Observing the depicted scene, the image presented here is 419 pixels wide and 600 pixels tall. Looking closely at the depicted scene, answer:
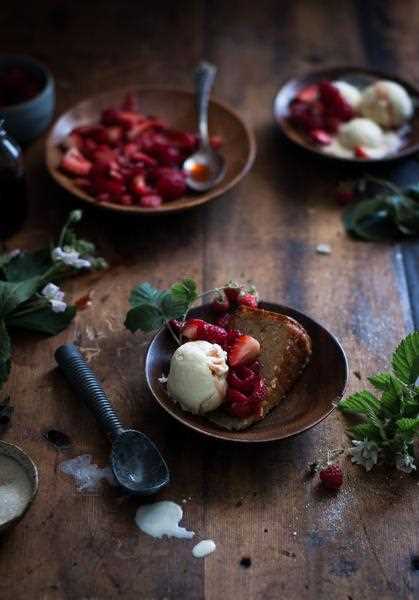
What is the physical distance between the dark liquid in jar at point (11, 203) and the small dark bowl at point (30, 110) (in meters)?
0.27

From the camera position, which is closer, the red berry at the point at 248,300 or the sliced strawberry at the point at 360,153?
the red berry at the point at 248,300

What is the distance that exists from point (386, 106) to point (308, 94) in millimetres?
237

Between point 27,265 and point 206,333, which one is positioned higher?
point 206,333

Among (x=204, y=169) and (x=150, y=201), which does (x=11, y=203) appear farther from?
(x=204, y=169)

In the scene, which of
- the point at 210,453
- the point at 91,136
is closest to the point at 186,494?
the point at 210,453

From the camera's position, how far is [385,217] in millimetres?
1916

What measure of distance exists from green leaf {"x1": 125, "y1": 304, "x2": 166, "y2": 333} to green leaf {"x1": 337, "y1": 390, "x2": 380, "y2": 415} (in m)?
0.39

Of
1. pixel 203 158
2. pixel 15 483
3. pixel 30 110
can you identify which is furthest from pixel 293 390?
pixel 30 110

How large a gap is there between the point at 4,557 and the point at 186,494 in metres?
0.32

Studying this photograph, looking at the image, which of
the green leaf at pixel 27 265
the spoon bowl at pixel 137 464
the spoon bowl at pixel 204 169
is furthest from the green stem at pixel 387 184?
the spoon bowl at pixel 137 464

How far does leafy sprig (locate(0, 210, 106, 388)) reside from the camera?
1560 mm

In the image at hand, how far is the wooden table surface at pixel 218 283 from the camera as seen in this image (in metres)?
1.25

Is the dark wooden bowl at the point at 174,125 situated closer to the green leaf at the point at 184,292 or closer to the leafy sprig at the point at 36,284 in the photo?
the leafy sprig at the point at 36,284

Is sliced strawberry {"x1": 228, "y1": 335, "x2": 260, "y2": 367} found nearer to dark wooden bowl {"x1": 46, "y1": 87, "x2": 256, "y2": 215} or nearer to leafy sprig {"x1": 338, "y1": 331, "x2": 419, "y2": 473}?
leafy sprig {"x1": 338, "y1": 331, "x2": 419, "y2": 473}
